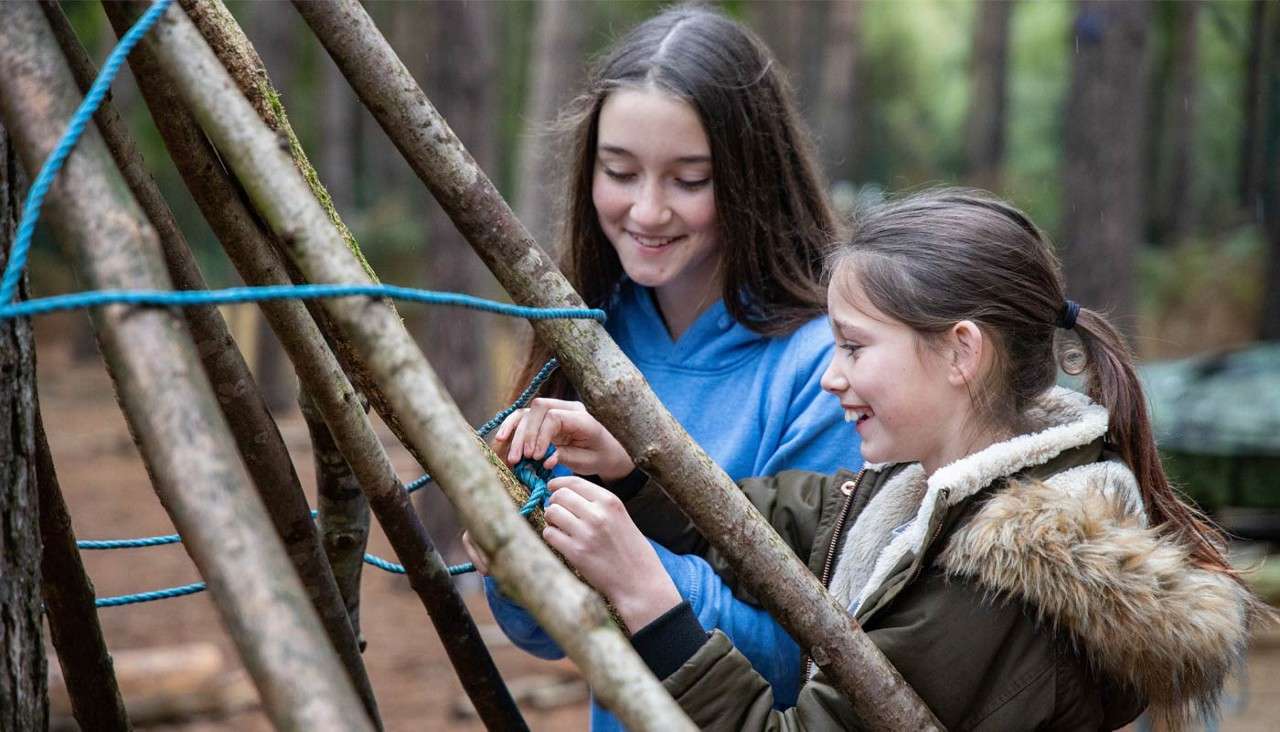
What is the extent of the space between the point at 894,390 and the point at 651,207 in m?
0.58

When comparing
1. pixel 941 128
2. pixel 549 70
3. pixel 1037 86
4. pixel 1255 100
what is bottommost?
pixel 549 70

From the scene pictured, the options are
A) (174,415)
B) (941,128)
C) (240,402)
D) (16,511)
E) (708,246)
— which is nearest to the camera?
(174,415)

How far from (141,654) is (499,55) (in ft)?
65.7

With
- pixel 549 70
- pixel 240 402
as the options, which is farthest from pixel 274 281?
pixel 549 70

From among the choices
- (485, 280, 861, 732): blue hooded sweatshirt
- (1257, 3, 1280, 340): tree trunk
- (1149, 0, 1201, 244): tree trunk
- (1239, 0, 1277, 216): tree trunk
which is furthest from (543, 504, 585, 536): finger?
(1149, 0, 1201, 244): tree trunk

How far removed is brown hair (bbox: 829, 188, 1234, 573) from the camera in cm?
188

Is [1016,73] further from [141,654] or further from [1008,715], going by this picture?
[1008,715]

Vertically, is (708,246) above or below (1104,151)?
below

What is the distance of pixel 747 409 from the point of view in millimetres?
2283

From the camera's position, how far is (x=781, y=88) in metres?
2.41

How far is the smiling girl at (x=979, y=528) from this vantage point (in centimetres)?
167

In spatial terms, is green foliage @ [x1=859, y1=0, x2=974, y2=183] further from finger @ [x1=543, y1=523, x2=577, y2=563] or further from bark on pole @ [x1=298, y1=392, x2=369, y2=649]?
finger @ [x1=543, y1=523, x2=577, y2=563]

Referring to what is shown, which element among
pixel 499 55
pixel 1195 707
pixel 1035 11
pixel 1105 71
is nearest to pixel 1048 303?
pixel 1195 707

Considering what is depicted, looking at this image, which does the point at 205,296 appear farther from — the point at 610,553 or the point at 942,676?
the point at 942,676
